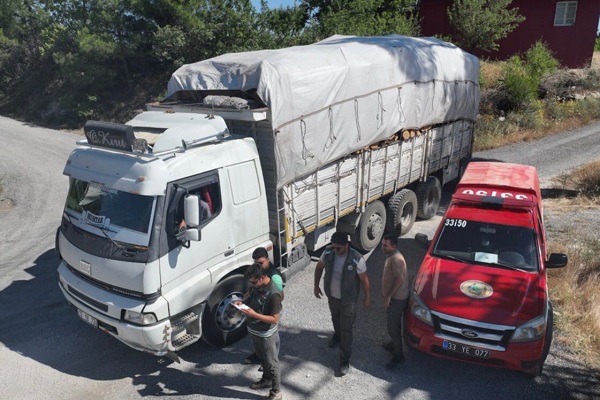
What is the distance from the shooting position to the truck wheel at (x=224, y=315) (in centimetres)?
587

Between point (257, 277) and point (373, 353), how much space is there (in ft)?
7.30

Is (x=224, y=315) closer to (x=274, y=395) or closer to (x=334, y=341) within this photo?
(x=274, y=395)

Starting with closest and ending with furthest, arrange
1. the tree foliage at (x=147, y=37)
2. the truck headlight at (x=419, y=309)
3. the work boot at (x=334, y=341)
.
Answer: the truck headlight at (x=419, y=309) < the work boot at (x=334, y=341) < the tree foliage at (x=147, y=37)

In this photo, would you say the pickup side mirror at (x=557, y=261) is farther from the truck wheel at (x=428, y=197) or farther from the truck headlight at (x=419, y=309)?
the truck wheel at (x=428, y=197)

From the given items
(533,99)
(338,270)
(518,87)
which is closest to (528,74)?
(533,99)

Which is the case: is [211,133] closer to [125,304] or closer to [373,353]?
[125,304]

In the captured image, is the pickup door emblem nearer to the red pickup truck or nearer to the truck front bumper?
the red pickup truck

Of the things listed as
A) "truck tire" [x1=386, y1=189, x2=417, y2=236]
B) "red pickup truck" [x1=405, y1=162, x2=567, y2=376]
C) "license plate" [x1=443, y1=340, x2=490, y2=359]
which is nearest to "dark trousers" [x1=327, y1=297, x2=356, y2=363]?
"red pickup truck" [x1=405, y1=162, x2=567, y2=376]

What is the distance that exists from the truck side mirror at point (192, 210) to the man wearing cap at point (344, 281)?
4.95 feet

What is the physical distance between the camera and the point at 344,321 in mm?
5465

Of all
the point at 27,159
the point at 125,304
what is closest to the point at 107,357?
the point at 125,304

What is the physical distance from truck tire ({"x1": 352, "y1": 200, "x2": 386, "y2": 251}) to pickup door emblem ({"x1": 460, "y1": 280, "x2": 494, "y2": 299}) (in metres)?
3.11

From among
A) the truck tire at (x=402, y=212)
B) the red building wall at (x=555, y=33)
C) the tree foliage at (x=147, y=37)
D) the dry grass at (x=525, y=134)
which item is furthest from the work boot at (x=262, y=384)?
the red building wall at (x=555, y=33)

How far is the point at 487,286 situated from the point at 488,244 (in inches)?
31.9
